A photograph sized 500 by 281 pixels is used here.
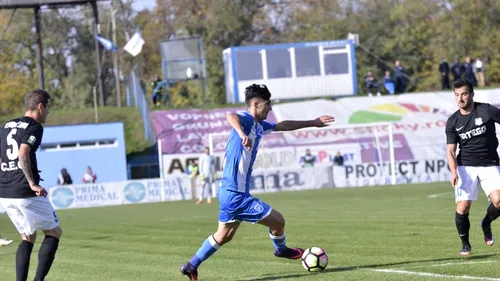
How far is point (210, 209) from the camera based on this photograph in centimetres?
2739

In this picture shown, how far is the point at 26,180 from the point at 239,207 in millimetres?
2170

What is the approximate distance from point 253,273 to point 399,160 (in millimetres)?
31117

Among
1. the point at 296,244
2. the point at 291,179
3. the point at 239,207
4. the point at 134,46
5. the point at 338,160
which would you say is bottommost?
the point at 291,179

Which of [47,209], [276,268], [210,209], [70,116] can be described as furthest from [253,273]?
[70,116]

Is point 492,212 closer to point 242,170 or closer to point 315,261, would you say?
point 315,261

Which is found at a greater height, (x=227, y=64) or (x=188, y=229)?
(x=227, y=64)

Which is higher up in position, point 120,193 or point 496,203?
point 496,203

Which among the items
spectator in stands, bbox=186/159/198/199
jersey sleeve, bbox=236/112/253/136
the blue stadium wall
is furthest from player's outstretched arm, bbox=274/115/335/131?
the blue stadium wall

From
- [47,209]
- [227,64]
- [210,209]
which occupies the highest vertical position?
[227,64]

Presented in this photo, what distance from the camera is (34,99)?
970cm

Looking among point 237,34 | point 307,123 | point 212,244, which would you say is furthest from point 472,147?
point 237,34

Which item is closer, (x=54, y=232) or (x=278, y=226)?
(x=54, y=232)

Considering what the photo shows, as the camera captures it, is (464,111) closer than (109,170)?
Yes

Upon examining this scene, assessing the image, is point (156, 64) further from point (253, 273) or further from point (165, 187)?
point (253, 273)
